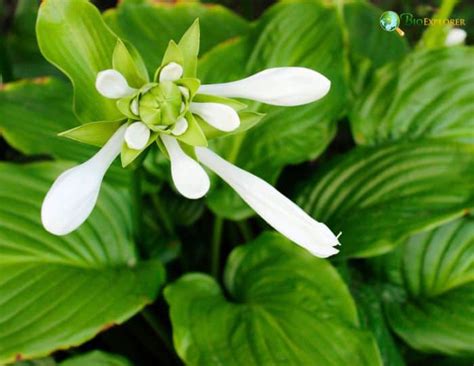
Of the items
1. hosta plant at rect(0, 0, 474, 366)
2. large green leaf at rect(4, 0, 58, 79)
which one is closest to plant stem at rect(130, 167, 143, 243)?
hosta plant at rect(0, 0, 474, 366)

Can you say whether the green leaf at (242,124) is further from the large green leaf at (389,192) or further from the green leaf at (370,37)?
the green leaf at (370,37)

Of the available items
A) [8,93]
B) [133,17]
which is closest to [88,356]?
[8,93]

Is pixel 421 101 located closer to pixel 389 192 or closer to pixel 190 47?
pixel 389 192

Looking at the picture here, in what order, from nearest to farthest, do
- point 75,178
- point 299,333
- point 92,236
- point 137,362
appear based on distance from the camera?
point 75,178 < point 299,333 < point 92,236 < point 137,362

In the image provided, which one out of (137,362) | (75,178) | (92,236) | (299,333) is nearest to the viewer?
(75,178)

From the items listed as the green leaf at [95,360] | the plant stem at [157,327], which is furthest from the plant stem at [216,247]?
the green leaf at [95,360]

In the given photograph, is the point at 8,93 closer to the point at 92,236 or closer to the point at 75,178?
the point at 92,236

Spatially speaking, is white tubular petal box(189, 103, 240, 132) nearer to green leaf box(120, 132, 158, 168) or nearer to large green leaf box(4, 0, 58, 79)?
green leaf box(120, 132, 158, 168)
